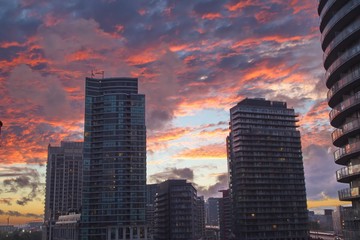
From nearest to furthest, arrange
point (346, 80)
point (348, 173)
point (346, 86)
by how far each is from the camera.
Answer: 1. point (346, 80)
2. point (346, 86)
3. point (348, 173)

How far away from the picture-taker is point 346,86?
234 feet

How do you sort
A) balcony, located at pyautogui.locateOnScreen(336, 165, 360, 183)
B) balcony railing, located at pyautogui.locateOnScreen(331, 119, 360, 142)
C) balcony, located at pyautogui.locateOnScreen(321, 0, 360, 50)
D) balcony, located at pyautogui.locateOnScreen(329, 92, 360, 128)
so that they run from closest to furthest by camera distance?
balcony, located at pyautogui.locateOnScreen(321, 0, 360, 50)
balcony, located at pyautogui.locateOnScreen(329, 92, 360, 128)
balcony railing, located at pyautogui.locateOnScreen(331, 119, 360, 142)
balcony, located at pyautogui.locateOnScreen(336, 165, 360, 183)

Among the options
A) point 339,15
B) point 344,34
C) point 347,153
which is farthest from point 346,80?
point 347,153

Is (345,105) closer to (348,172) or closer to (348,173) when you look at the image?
(348,172)

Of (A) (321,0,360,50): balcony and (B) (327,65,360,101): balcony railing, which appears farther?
(A) (321,0,360,50): balcony

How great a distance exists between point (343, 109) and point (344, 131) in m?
3.97

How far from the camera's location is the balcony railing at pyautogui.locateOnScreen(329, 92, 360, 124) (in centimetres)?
6900

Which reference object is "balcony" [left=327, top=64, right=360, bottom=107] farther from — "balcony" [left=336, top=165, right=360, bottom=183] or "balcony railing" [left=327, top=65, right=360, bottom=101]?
"balcony" [left=336, top=165, right=360, bottom=183]

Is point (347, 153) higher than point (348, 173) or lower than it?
higher

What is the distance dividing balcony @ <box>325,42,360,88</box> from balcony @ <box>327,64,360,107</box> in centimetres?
180

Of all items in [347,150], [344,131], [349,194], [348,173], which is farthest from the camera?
[349,194]

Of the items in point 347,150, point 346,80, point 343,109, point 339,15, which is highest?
Answer: point 339,15

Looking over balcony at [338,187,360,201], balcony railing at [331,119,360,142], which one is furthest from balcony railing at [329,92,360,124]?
balcony at [338,187,360,201]

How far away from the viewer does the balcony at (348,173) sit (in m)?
70.2
